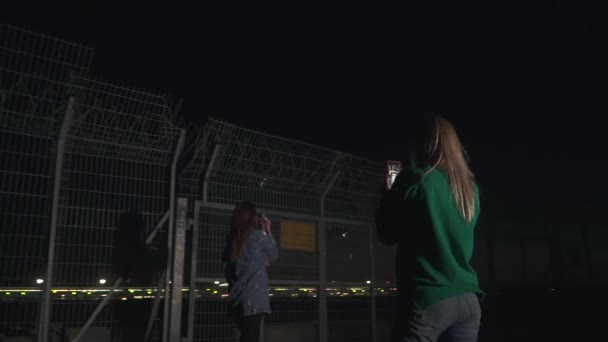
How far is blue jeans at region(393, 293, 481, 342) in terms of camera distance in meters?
1.93

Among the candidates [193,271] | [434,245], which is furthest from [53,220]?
[434,245]

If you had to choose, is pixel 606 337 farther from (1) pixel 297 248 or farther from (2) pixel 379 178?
(1) pixel 297 248

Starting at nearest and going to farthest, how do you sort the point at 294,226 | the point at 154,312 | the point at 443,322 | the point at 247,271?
1. the point at 443,322
2. the point at 247,271
3. the point at 154,312
4. the point at 294,226

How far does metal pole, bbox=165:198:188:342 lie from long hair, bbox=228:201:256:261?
1.06m

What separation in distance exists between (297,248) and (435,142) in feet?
16.3

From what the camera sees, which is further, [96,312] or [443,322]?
[96,312]

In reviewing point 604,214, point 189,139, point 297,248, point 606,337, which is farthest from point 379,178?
point 604,214

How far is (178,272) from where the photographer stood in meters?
5.76

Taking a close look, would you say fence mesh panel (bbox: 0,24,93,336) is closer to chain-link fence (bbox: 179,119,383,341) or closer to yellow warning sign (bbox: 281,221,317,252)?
chain-link fence (bbox: 179,119,383,341)

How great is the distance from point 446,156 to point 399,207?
0.35 metres

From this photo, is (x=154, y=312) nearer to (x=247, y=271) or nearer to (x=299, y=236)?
(x=247, y=271)

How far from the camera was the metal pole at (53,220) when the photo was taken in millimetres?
4812

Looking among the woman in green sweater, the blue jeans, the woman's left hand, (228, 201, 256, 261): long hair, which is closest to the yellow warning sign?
the woman's left hand

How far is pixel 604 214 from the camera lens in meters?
12.4
